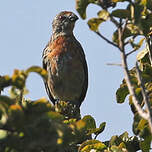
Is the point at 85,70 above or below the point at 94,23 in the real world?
below

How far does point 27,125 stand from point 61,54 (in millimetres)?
5731

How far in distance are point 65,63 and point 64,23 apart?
0.96m

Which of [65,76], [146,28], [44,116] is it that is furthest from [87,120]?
[65,76]

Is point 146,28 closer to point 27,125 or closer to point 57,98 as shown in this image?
point 27,125

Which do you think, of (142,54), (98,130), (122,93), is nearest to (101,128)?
(98,130)

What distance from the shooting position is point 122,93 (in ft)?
12.1

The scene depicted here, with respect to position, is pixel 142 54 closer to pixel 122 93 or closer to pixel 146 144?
pixel 122 93

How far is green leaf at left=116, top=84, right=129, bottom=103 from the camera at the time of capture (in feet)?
11.8

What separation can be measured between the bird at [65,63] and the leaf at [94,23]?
16.2 ft

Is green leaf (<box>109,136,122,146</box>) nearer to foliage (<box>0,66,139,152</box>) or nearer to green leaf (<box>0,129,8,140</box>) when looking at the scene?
foliage (<box>0,66,139,152</box>)

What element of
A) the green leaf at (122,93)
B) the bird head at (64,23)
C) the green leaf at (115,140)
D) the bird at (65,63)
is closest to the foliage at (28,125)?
the green leaf at (122,93)

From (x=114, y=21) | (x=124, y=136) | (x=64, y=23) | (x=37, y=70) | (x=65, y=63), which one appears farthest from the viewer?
(x=64, y=23)

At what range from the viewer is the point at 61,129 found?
82.8 inches

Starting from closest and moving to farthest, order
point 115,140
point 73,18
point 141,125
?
1. point 141,125
2. point 115,140
3. point 73,18
